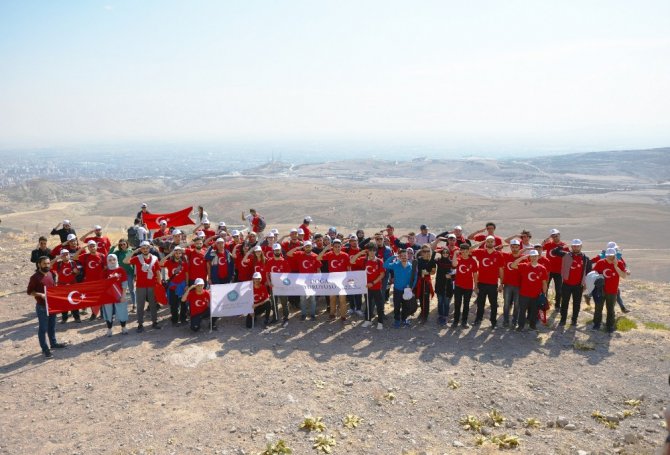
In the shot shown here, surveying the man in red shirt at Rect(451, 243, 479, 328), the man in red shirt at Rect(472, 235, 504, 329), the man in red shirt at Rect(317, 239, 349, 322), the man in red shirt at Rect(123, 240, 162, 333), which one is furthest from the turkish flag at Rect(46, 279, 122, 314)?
the man in red shirt at Rect(472, 235, 504, 329)

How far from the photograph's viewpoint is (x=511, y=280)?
11.1 meters

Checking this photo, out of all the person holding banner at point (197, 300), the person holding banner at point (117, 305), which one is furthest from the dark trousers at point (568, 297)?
the person holding banner at point (117, 305)

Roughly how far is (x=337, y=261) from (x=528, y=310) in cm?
477

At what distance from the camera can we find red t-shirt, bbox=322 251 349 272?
471 inches

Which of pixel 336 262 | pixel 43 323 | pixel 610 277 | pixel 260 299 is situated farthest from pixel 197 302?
pixel 610 277

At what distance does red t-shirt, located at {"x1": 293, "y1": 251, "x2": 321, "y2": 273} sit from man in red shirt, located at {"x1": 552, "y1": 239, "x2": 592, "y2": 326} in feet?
19.9

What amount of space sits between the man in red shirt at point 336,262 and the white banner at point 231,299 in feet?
6.60

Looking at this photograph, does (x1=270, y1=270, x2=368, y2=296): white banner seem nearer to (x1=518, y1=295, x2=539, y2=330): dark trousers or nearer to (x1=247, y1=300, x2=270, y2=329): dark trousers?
(x1=247, y1=300, x2=270, y2=329): dark trousers

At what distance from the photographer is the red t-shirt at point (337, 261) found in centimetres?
1196

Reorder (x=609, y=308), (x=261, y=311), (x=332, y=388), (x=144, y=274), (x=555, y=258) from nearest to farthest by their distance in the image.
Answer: (x=332, y=388) < (x=144, y=274) < (x=609, y=308) < (x=555, y=258) < (x=261, y=311)

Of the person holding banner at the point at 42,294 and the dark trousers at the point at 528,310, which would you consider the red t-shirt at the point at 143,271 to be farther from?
the dark trousers at the point at 528,310

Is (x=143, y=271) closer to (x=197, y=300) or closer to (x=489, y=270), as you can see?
(x=197, y=300)

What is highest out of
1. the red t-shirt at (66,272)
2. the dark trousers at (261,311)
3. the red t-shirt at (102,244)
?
the red t-shirt at (102,244)

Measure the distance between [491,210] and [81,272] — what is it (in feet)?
182
